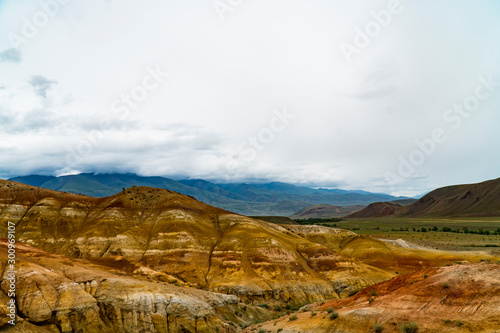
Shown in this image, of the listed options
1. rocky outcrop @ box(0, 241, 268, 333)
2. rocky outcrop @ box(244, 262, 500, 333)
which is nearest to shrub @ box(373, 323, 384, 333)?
rocky outcrop @ box(244, 262, 500, 333)

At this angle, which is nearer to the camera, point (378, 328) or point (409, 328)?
point (409, 328)

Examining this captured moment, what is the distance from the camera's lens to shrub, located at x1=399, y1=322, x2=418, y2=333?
67.7 ft

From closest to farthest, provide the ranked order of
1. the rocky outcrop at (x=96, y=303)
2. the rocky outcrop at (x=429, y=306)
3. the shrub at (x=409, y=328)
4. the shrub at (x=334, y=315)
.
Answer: the rocky outcrop at (x=429, y=306) → the shrub at (x=409, y=328) → the shrub at (x=334, y=315) → the rocky outcrop at (x=96, y=303)

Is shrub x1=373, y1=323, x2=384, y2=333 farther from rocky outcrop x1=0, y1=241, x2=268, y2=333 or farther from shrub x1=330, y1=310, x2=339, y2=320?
rocky outcrop x1=0, y1=241, x2=268, y2=333

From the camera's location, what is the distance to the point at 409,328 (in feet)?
68.5

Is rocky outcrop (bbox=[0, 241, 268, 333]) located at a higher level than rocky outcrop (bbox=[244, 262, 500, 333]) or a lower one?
lower

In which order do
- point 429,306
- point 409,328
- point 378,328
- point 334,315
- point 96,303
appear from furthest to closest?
point 96,303, point 334,315, point 429,306, point 378,328, point 409,328

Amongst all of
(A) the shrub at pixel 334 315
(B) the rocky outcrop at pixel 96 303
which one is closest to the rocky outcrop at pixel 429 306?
(A) the shrub at pixel 334 315

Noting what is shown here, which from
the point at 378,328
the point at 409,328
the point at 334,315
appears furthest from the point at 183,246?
the point at 409,328

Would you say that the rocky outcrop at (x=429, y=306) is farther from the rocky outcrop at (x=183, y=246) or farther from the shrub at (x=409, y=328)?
the rocky outcrop at (x=183, y=246)

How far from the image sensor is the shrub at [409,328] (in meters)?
20.6

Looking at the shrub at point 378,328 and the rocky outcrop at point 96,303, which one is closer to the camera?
the shrub at point 378,328

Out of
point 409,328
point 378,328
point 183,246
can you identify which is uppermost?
point 409,328

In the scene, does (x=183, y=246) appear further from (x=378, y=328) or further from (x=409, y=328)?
(x=409, y=328)
